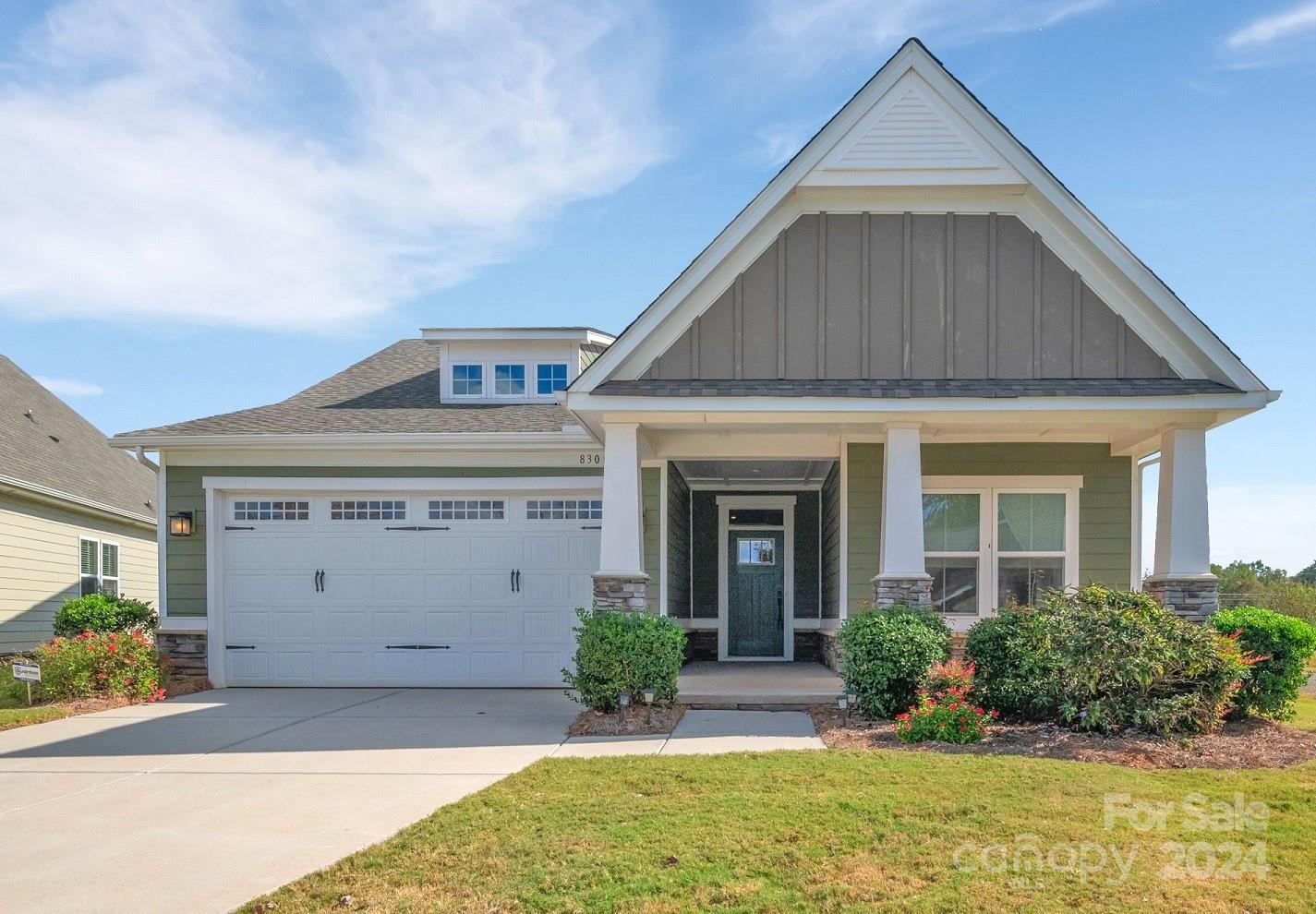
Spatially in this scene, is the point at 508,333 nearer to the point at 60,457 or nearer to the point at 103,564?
the point at 60,457

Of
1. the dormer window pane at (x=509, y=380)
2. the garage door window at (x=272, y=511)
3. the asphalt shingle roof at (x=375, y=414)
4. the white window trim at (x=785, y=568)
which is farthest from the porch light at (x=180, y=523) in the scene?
the white window trim at (x=785, y=568)

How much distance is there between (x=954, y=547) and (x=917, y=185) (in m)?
4.35

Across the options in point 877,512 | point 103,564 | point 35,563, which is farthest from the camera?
point 103,564

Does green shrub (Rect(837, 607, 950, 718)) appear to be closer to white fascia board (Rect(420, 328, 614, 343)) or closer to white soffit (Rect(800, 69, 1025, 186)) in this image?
white soffit (Rect(800, 69, 1025, 186))

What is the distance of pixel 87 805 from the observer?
666 cm

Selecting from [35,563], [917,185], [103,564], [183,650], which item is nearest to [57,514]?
[35,563]

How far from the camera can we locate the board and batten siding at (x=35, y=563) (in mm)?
14938

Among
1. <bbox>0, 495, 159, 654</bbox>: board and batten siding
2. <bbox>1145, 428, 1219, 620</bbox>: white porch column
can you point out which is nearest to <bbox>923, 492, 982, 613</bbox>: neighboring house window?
<bbox>1145, 428, 1219, 620</bbox>: white porch column

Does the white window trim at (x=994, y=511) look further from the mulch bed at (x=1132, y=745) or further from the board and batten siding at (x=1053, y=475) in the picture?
the mulch bed at (x=1132, y=745)

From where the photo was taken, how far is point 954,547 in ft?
39.6

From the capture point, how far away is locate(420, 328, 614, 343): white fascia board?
1430cm

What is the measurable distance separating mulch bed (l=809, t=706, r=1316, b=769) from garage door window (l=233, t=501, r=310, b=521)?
7230 mm

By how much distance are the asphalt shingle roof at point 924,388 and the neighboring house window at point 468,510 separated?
3.04m

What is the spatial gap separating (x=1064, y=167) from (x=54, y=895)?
1041 cm
